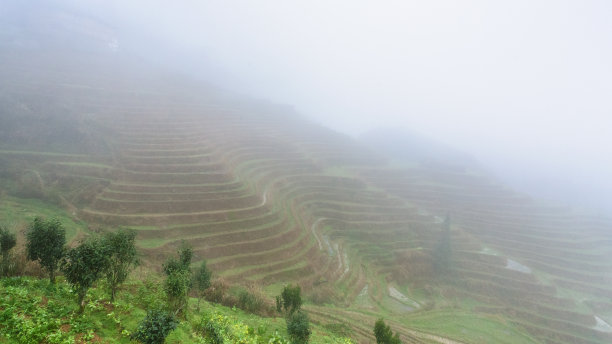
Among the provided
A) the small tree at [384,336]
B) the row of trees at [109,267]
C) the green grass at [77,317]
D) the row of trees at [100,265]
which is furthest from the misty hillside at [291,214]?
the row of trees at [100,265]

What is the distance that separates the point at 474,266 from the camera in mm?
56125

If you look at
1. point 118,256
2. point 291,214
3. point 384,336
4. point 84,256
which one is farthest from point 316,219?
point 84,256

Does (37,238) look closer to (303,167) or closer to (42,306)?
(42,306)

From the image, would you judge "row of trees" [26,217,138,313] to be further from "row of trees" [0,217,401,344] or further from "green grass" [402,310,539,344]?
"green grass" [402,310,539,344]

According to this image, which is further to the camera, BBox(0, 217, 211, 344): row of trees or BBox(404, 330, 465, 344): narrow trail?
BBox(404, 330, 465, 344): narrow trail

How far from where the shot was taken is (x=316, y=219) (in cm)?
5878

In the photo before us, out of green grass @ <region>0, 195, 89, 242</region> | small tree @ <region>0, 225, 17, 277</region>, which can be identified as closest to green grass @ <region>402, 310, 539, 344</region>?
small tree @ <region>0, 225, 17, 277</region>

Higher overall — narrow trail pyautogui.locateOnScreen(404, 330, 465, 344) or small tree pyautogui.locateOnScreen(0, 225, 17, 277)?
small tree pyautogui.locateOnScreen(0, 225, 17, 277)

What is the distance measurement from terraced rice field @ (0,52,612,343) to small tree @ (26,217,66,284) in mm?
17845

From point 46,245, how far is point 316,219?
45.6 metres

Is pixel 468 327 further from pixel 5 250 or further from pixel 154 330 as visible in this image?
pixel 5 250

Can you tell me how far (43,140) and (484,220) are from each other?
98001 millimetres

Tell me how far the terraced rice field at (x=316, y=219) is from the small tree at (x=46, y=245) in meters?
17.8

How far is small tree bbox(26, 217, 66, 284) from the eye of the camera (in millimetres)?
17047
